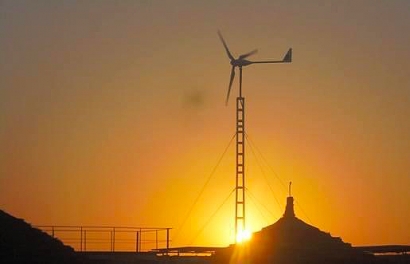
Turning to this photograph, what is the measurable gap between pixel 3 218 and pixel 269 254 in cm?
2057

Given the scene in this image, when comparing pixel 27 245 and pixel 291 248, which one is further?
pixel 291 248

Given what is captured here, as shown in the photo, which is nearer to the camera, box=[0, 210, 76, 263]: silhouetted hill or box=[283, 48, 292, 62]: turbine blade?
box=[0, 210, 76, 263]: silhouetted hill

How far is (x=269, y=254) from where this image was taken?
77.6 meters

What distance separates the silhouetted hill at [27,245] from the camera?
202 ft

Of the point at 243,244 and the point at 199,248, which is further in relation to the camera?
the point at 199,248

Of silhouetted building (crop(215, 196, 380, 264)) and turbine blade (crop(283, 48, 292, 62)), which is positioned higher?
turbine blade (crop(283, 48, 292, 62))

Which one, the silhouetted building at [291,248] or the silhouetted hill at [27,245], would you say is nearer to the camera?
the silhouetted hill at [27,245]

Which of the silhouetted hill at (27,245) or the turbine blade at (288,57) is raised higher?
the turbine blade at (288,57)

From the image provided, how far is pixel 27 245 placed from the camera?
6319 centimetres

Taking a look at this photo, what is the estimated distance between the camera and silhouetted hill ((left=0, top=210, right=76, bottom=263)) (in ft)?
202

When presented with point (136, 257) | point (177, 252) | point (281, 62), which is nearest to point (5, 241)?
point (136, 257)

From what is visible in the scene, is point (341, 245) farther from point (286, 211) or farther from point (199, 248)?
point (199, 248)

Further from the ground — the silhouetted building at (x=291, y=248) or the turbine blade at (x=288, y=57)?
the turbine blade at (x=288, y=57)

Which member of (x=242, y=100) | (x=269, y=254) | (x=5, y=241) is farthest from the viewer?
(x=242, y=100)
